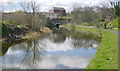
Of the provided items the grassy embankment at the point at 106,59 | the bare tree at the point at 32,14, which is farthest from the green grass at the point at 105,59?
the bare tree at the point at 32,14

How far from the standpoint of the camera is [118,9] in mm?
34469

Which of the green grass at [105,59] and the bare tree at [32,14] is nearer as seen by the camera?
the green grass at [105,59]

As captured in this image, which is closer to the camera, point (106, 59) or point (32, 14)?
point (106, 59)

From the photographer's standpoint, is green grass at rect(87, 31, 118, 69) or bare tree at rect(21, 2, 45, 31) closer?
green grass at rect(87, 31, 118, 69)

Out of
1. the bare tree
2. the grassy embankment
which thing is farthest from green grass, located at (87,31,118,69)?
the bare tree

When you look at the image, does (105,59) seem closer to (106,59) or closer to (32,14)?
(106,59)

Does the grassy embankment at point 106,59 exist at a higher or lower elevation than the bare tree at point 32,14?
lower

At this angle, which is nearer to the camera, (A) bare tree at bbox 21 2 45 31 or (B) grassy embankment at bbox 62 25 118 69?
(B) grassy embankment at bbox 62 25 118 69

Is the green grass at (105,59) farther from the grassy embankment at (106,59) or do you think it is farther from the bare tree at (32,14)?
the bare tree at (32,14)

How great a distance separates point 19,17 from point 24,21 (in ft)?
5.50

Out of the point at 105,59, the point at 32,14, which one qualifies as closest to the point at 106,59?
the point at 105,59

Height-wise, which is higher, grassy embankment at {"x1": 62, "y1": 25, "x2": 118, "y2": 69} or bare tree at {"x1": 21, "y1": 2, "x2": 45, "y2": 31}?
bare tree at {"x1": 21, "y1": 2, "x2": 45, "y2": 31}

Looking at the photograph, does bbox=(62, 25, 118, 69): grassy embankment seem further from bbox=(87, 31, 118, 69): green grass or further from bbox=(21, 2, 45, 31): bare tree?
bbox=(21, 2, 45, 31): bare tree

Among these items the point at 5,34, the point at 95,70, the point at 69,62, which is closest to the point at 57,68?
the point at 69,62
